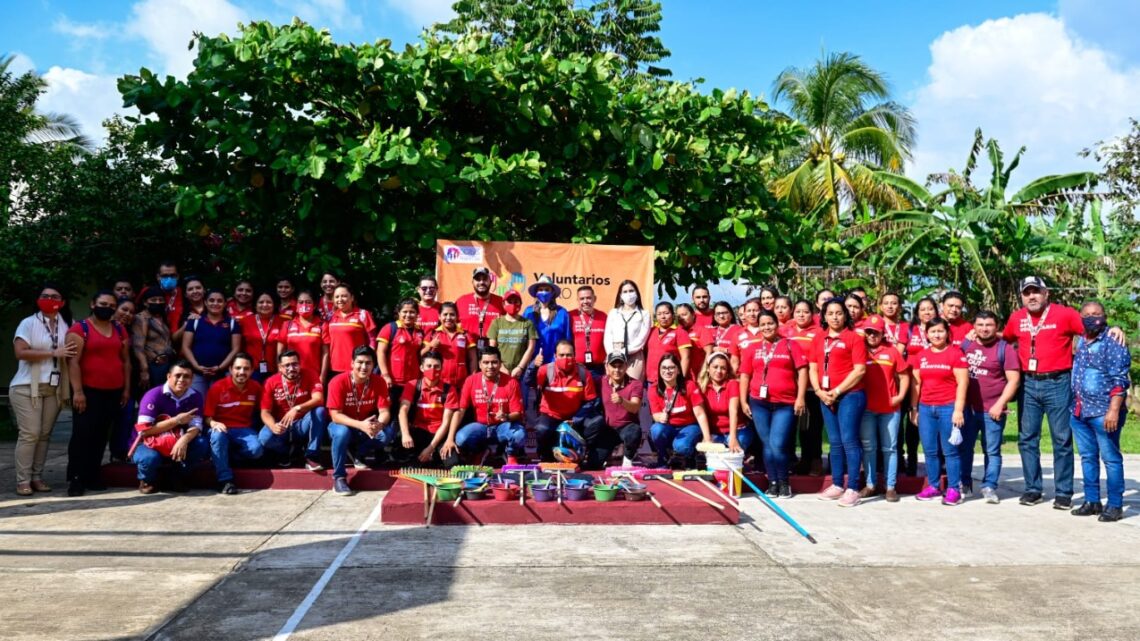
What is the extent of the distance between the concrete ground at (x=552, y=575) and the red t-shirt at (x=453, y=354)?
1.66 m

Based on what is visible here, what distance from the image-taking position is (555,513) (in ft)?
22.4

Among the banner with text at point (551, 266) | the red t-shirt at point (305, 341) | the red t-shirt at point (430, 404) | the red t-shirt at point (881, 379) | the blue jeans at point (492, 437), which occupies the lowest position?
the blue jeans at point (492, 437)

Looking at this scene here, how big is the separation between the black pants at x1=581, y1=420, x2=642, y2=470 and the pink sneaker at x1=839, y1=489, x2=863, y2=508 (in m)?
1.90

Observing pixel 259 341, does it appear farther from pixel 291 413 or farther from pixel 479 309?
pixel 479 309

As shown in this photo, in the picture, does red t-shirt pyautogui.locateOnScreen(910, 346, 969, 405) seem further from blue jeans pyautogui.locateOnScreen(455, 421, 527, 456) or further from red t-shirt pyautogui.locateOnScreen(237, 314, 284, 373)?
red t-shirt pyautogui.locateOnScreen(237, 314, 284, 373)

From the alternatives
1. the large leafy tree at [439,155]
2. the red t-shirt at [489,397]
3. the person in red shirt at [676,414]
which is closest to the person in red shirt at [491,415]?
the red t-shirt at [489,397]

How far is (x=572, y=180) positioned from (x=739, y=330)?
2885 mm

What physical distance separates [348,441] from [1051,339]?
602 cm

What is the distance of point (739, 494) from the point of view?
7793mm

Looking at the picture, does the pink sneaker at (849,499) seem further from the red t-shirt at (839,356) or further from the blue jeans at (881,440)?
the red t-shirt at (839,356)

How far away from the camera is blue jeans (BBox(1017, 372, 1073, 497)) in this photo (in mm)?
7590

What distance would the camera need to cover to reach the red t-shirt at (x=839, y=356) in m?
7.70

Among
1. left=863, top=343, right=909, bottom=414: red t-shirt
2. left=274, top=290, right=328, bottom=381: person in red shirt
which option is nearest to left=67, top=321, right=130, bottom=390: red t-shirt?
left=274, top=290, right=328, bottom=381: person in red shirt

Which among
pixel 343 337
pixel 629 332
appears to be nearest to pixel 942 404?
pixel 629 332
